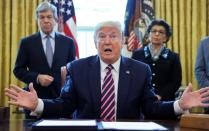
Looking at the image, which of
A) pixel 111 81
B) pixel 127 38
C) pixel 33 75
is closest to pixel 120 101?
pixel 111 81

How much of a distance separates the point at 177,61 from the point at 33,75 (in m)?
1.65

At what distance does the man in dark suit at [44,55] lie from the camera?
11.7 ft

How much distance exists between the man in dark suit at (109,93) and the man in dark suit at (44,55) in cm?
110

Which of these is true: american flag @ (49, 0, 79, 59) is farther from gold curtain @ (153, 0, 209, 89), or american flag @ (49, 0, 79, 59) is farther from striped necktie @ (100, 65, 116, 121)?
striped necktie @ (100, 65, 116, 121)

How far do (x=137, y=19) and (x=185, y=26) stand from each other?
2.50 feet

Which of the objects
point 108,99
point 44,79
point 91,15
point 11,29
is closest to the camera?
point 108,99

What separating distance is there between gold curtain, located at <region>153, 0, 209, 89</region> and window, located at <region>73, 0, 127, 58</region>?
60cm

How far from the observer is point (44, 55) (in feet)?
11.9

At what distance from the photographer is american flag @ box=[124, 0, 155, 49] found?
5363 millimetres

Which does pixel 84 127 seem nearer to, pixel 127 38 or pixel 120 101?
pixel 120 101

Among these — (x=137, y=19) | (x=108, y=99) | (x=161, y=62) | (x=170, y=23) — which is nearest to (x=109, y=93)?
(x=108, y=99)

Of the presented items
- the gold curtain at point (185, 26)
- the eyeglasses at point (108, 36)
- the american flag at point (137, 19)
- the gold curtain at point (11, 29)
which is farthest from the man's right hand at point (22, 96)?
the gold curtain at point (185, 26)

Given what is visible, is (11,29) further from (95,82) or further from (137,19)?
(95,82)

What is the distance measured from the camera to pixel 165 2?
5461 millimetres
